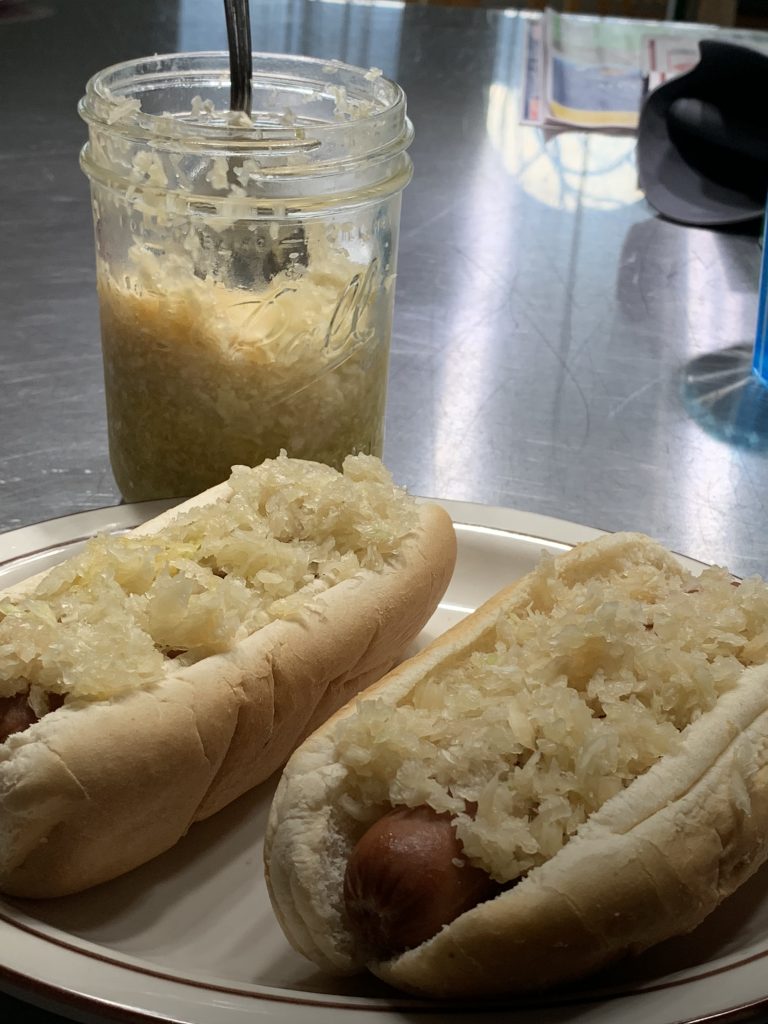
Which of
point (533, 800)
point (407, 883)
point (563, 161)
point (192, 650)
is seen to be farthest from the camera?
point (563, 161)

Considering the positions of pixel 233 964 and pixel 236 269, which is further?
pixel 236 269

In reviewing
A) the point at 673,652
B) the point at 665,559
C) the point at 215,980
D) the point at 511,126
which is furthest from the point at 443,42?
the point at 215,980

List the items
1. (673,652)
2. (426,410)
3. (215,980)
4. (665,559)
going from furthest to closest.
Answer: (426,410) → (665,559) → (673,652) → (215,980)

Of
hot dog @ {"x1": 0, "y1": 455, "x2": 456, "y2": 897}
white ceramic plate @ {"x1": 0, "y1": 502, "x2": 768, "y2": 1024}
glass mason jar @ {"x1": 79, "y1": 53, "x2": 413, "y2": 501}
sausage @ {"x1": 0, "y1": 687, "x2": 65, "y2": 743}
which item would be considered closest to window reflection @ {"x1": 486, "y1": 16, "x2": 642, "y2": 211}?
glass mason jar @ {"x1": 79, "y1": 53, "x2": 413, "y2": 501}

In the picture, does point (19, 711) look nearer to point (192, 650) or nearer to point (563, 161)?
point (192, 650)

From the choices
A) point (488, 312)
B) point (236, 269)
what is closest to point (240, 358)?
point (236, 269)

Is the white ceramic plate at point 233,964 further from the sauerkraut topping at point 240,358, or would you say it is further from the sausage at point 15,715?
the sauerkraut topping at point 240,358

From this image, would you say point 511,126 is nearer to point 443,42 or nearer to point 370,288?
point 443,42
